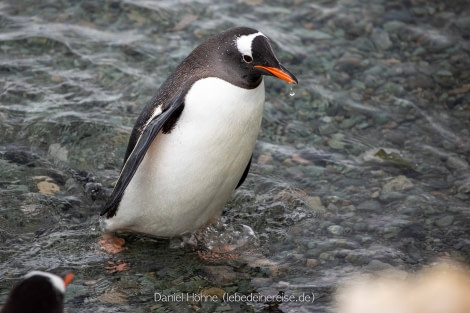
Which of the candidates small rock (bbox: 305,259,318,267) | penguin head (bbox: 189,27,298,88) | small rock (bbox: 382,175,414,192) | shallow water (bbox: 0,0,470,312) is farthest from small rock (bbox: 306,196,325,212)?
penguin head (bbox: 189,27,298,88)

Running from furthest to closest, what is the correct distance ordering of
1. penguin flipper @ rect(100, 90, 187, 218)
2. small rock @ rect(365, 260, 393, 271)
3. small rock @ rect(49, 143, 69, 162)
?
small rock @ rect(49, 143, 69, 162), small rock @ rect(365, 260, 393, 271), penguin flipper @ rect(100, 90, 187, 218)

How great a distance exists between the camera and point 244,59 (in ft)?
15.6

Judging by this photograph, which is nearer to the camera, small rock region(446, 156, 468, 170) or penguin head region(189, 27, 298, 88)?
penguin head region(189, 27, 298, 88)

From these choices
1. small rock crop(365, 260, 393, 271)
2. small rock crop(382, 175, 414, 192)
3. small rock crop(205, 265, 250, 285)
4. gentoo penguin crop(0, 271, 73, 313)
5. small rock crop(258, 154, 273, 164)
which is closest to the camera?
gentoo penguin crop(0, 271, 73, 313)

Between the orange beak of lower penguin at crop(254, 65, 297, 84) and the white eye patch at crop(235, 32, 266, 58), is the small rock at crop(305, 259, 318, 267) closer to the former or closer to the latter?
the orange beak of lower penguin at crop(254, 65, 297, 84)

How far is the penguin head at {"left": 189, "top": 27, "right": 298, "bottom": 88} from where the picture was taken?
469 cm

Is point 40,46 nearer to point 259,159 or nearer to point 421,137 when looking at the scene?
point 259,159

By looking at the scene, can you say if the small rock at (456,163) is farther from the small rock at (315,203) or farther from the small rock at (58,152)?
the small rock at (58,152)

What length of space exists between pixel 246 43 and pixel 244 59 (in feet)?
0.33

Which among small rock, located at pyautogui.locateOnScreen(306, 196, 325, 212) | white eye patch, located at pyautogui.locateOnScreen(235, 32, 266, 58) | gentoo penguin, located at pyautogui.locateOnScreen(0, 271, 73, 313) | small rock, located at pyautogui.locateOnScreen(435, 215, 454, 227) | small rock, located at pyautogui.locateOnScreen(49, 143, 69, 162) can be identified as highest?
white eye patch, located at pyautogui.locateOnScreen(235, 32, 266, 58)

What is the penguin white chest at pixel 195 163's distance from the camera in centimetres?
472

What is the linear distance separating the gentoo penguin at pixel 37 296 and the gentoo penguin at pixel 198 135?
1.28 meters

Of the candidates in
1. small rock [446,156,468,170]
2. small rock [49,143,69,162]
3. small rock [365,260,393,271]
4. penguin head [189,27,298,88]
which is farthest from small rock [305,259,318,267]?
small rock [49,143,69,162]

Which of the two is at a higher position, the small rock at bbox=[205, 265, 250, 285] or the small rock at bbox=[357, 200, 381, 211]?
the small rock at bbox=[357, 200, 381, 211]
